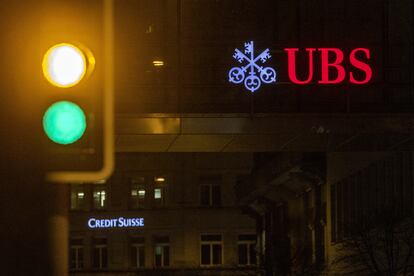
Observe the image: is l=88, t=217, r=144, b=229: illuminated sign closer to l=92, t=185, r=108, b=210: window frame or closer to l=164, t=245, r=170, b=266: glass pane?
l=92, t=185, r=108, b=210: window frame

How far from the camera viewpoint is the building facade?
59781 millimetres

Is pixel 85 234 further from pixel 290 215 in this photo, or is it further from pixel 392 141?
pixel 392 141

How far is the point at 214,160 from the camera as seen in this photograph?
62.8m

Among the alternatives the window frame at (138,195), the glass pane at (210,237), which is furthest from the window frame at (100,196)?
the glass pane at (210,237)

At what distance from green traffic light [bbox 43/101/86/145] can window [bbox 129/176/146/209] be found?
56.6 m

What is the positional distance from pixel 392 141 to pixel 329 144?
56.9 inches

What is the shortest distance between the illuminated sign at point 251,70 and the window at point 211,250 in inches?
1569

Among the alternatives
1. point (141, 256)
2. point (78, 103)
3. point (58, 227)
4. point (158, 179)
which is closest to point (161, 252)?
point (141, 256)

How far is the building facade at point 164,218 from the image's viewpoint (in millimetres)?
59781

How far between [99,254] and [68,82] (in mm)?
55516

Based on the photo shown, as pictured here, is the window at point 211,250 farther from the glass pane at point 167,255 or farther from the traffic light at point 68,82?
the traffic light at point 68,82

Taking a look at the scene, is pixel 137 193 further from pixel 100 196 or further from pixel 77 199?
pixel 77 199

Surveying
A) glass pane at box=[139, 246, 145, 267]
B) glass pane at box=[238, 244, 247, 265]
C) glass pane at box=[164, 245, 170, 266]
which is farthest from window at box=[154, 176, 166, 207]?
glass pane at box=[238, 244, 247, 265]

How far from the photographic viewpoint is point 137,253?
5984 cm
